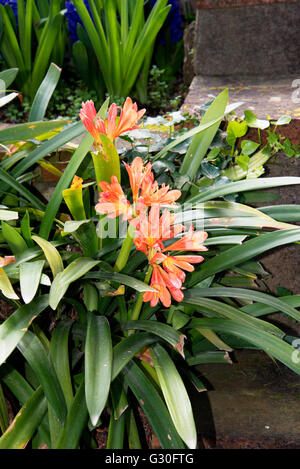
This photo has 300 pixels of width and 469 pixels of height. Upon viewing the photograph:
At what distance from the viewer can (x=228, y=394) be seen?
1.44 metres

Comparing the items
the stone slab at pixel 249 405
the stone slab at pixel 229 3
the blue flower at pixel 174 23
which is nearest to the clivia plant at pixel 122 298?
the stone slab at pixel 249 405

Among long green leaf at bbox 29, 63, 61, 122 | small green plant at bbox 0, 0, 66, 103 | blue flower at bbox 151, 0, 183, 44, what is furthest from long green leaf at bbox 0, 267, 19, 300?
blue flower at bbox 151, 0, 183, 44

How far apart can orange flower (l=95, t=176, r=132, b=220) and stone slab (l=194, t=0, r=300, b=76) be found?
137 centimetres

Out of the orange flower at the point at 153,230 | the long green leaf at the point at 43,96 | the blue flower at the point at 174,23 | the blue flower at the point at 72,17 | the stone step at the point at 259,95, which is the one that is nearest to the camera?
the orange flower at the point at 153,230

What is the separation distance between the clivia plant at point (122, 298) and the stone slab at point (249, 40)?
2.83 feet

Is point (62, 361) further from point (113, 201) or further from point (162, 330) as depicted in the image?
point (113, 201)

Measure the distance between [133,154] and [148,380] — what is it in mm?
638

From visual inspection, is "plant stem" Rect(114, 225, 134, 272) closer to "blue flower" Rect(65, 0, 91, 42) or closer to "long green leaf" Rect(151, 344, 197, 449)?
"long green leaf" Rect(151, 344, 197, 449)

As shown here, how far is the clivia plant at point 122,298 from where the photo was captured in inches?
37.1

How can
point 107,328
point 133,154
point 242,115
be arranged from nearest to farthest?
point 107,328 → point 133,154 → point 242,115

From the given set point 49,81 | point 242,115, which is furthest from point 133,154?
point 242,115

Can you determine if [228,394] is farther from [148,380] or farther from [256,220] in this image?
[256,220]

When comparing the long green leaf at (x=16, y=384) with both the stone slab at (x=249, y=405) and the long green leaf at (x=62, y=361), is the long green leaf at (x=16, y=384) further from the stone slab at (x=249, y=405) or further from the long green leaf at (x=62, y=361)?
the stone slab at (x=249, y=405)

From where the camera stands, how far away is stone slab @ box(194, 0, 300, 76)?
6.68 ft
